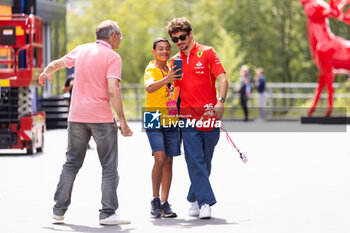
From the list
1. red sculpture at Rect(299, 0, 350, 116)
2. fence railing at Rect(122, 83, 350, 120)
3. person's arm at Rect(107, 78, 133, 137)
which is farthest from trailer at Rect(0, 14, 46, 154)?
fence railing at Rect(122, 83, 350, 120)

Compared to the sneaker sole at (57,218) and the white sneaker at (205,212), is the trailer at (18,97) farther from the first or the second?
the white sneaker at (205,212)

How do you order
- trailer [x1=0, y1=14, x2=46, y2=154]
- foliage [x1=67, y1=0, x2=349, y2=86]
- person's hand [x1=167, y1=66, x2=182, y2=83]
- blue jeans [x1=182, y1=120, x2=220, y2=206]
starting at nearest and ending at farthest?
person's hand [x1=167, y1=66, x2=182, y2=83] → blue jeans [x1=182, y1=120, x2=220, y2=206] → trailer [x1=0, y1=14, x2=46, y2=154] → foliage [x1=67, y1=0, x2=349, y2=86]

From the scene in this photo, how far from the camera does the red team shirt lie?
8250 mm

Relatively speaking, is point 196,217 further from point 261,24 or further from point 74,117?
point 261,24

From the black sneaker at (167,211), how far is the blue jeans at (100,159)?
0.66 metres

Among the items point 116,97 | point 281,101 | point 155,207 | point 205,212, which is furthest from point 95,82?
point 281,101

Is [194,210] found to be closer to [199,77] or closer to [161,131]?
[161,131]

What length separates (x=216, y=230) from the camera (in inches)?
299

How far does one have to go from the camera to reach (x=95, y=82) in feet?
25.9

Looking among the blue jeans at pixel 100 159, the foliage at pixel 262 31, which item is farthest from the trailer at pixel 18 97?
the foliage at pixel 262 31

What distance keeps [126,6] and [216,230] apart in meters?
58.8

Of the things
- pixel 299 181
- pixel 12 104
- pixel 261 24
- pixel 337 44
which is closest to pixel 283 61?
pixel 261 24

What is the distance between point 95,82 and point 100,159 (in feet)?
2.31

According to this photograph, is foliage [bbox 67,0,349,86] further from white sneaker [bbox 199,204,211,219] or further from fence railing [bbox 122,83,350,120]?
white sneaker [bbox 199,204,211,219]
